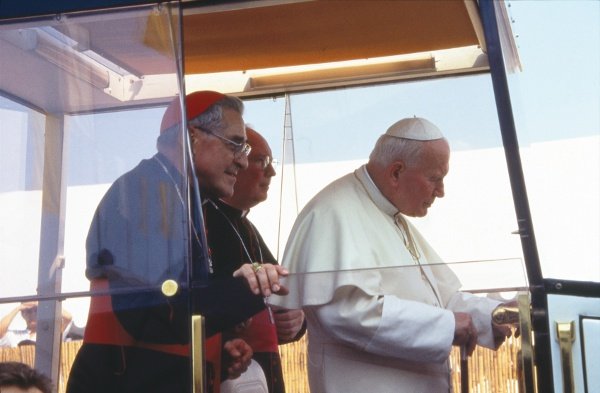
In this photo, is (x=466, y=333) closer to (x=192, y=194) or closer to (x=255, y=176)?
(x=192, y=194)

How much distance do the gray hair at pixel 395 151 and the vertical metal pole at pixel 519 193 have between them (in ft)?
1.69

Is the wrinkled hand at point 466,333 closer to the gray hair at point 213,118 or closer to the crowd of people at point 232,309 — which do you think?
the crowd of people at point 232,309

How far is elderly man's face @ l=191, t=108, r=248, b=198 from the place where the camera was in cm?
331

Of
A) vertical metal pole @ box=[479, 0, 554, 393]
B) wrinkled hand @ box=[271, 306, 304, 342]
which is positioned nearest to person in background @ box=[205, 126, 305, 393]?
A: wrinkled hand @ box=[271, 306, 304, 342]

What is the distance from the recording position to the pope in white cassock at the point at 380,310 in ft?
9.52

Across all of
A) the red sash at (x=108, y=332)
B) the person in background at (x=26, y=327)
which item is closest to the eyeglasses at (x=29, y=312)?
the person in background at (x=26, y=327)

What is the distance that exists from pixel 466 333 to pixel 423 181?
63 centimetres

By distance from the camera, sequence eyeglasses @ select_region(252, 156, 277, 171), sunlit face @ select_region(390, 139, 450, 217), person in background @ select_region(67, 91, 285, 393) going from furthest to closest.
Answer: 1. eyeglasses @ select_region(252, 156, 277, 171)
2. sunlit face @ select_region(390, 139, 450, 217)
3. person in background @ select_region(67, 91, 285, 393)

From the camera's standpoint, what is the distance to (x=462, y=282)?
2852 millimetres

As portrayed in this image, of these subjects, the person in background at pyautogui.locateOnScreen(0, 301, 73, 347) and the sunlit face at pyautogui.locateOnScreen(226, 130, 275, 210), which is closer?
the person in background at pyautogui.locateOnScreen(0, 301, 73, 347)

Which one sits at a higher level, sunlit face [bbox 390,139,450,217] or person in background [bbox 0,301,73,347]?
sunlit face [bbox 390,139,450,217]

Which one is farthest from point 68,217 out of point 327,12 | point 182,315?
point 327,12

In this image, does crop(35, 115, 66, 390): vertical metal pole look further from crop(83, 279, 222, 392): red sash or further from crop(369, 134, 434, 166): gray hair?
crop(369, 134, 434, 166): gray hair

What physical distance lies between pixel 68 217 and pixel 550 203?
1381mm
